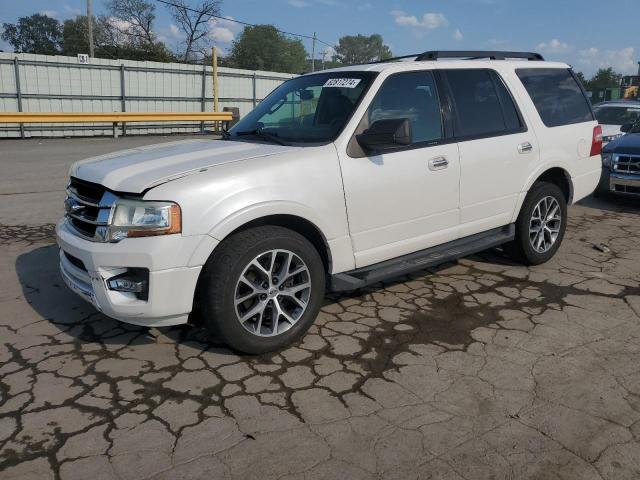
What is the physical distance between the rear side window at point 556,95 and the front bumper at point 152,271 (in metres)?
3.62

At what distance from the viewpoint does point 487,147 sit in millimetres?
4516

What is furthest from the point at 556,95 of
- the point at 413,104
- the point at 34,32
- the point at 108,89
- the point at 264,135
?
the point at 34,32

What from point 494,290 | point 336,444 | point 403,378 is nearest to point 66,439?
point 336,444

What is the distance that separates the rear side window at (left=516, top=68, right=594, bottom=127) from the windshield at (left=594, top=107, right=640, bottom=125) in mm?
6255


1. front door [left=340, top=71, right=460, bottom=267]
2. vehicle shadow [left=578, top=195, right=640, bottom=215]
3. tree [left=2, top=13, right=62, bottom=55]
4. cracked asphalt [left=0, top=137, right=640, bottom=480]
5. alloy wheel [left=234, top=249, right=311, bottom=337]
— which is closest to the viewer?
cracked asphalt [left=0, top=137, right=640, bottom=480]

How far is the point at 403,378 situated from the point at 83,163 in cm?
268

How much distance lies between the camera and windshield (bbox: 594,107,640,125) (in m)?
10.9

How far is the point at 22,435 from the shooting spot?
2664mm

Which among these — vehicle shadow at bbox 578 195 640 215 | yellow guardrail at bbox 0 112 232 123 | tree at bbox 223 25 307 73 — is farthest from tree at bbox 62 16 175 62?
vehicle shadow at bbox 578 195 640 215

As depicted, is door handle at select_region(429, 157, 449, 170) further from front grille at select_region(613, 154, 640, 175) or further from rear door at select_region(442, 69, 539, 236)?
front grille at select_region(613, 154, 640, 175)

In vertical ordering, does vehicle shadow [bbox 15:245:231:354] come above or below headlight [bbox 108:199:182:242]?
below

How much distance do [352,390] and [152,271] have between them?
4.37ft

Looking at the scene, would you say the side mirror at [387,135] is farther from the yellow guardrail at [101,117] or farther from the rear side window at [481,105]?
the yellow guardrail at [101,117]

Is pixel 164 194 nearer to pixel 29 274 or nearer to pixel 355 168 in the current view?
pixel 355 168
